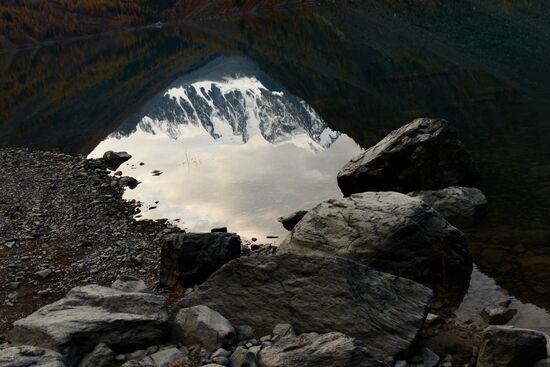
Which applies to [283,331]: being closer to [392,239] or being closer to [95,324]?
[95,324]

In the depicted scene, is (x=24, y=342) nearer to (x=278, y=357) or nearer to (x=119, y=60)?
(x=278, y=357)

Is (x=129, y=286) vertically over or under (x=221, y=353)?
over

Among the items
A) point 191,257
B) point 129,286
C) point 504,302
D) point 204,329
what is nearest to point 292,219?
point 191,257

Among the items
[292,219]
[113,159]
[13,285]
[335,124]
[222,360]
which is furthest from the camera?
[335,124]

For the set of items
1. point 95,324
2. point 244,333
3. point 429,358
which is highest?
point 244,333

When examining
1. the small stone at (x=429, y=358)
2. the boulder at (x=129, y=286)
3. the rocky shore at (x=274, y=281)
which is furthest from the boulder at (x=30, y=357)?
the small stone at (x=429, y=358)

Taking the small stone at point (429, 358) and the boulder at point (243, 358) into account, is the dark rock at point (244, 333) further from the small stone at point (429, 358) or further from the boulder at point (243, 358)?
the small stone at point (429, 358)
